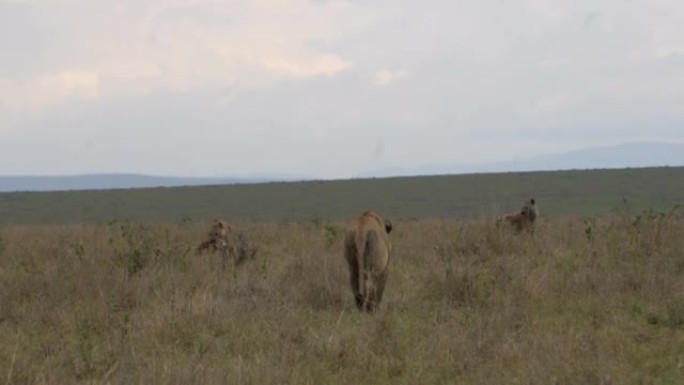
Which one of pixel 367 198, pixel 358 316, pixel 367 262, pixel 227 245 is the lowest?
pixel 358 316

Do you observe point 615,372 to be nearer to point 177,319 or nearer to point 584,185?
point 177,319

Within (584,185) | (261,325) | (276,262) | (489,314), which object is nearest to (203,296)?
(261,325)

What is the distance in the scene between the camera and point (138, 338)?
875 cm

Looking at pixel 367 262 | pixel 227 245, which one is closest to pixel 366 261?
pixel 367 262

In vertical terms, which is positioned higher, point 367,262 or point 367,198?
point 367,262

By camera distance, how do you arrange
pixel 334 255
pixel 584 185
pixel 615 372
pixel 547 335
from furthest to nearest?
1. pixel 584 185
2. pixel 334 255
3. pixel 547 335
4. pixel 615 372

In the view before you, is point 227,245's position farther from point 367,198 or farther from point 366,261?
point 367,198

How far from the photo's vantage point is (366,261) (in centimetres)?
1049

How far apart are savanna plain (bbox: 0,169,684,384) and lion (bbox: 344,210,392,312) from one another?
0.23 metres

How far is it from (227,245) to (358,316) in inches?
199

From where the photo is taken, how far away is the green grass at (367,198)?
1658 inches

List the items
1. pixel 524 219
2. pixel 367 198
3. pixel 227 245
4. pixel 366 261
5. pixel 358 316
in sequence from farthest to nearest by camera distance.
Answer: pixel 367 198
pixel 524 219
pixel 227 245
pixel 366 261
pixel 358 316

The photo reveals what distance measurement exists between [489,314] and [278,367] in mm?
2926

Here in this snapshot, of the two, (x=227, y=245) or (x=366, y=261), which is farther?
(x=227, y=245)
